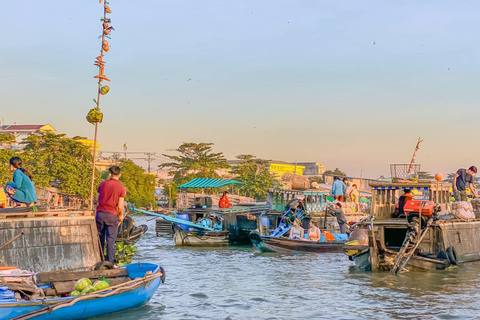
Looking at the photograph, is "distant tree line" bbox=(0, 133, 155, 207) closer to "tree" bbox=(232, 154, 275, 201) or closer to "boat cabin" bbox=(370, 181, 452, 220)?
"tree" bbox=(232, 154, 275, 201)

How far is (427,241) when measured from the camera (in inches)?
677

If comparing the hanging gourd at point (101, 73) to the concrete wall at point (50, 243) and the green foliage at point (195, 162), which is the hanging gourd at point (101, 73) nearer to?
the concrete wall at point (50, 243)

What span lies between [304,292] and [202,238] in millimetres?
13403

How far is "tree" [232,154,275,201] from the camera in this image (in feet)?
249

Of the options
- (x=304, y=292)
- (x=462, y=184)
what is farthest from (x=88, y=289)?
(x=462, y=184)

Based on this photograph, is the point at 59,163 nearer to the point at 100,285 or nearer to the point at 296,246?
the point at 296,246

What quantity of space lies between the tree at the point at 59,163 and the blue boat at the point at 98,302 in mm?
44183

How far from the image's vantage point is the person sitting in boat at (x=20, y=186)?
11.9 meters

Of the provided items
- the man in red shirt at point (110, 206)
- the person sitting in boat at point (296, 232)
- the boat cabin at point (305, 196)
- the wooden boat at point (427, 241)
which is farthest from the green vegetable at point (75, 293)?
the boat cabin at point (305, 196)

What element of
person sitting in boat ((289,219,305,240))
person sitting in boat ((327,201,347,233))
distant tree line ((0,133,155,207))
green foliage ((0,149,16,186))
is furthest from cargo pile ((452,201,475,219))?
distant tree line ((0,133,155,207))

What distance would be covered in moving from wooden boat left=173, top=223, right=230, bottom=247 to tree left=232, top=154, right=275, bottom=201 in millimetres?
46404

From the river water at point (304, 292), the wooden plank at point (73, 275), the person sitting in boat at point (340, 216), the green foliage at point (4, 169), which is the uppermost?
the green foliage at point (4, 169)

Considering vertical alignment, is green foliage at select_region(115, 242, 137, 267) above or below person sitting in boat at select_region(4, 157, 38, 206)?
below

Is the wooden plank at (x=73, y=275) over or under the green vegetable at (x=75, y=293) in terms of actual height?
over
